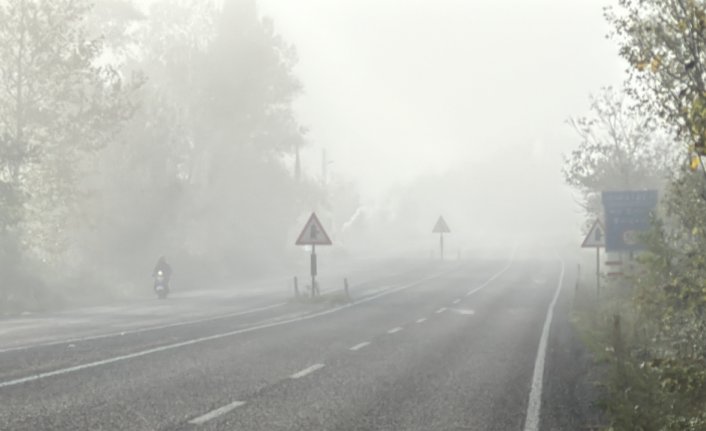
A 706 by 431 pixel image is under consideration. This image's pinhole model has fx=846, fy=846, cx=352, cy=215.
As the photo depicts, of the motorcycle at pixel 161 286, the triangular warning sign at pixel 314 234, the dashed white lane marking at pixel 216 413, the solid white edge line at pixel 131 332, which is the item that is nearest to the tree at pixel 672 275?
the dashed white lane marking at pixel 216 413

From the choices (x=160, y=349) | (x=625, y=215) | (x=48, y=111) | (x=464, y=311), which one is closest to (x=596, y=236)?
(x=625, y=215)

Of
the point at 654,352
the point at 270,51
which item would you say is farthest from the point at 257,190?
the point at 654,352

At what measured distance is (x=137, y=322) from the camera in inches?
790

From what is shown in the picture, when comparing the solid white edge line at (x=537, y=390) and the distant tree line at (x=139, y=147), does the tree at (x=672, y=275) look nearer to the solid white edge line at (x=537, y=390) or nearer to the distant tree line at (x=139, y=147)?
the solid white edge line at (x=537, y=390)

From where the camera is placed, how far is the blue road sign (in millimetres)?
23922

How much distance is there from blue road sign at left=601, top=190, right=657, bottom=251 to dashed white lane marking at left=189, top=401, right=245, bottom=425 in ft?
56.2

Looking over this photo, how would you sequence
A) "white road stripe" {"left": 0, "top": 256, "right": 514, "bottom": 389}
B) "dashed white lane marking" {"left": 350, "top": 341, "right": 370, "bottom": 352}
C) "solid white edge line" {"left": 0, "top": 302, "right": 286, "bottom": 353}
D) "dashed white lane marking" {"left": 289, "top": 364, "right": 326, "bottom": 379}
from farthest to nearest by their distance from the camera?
"dashed white lane marking" {"left": 350, "top": 341, "right": 370, "bottom": 352}, "solid white edge line" {"left": 0, "top": 302, "right": 286, "bottom": 353}, "dashed white lane marking" {"left": 289, "top": 364, "right": 326, "bottom": 379}, "white road stripe" {"left": 0, "top": 256, "right": 514, "bottom": 389}

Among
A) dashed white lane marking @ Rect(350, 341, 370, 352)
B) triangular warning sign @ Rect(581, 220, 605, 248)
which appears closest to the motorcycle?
triangular warning sign @ Rect(581, 220, 605, 248)

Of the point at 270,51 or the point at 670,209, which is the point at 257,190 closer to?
the point at 270,51

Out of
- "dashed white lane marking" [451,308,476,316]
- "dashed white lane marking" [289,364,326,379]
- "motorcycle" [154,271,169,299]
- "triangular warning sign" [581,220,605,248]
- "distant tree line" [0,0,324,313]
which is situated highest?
"distant tree line" [0,0,324,313]

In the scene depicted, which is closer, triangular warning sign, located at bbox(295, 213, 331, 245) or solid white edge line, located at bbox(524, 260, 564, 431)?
solid white edge line, located at bbox(524, 260, 564, 431)

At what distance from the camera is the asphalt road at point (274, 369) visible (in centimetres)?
845

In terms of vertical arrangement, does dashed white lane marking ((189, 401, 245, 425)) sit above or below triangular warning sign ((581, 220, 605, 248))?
below

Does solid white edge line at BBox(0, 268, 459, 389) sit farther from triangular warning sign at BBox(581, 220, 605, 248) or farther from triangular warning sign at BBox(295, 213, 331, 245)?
triangular warning sign at BBox(581, 220, 605, 248)
